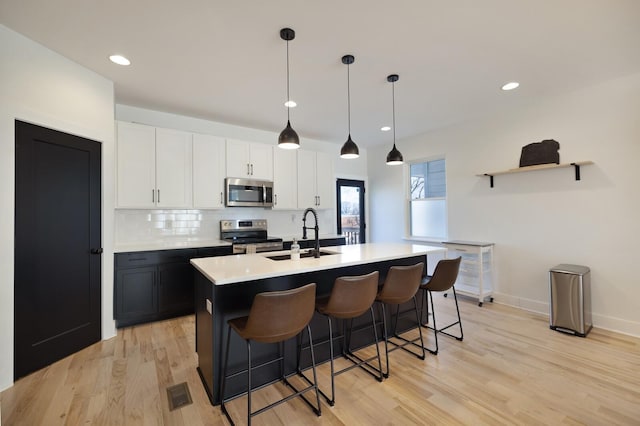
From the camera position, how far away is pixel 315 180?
17.1 feet

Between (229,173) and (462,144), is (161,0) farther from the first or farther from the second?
(462,144)

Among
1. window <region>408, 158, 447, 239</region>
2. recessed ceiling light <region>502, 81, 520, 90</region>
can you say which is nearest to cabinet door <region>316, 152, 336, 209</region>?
window <region>408, 158, 447, 239</region>

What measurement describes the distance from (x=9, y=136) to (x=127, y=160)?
4.19 ft

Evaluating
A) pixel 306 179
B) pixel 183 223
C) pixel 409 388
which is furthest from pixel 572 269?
pixel 183 223

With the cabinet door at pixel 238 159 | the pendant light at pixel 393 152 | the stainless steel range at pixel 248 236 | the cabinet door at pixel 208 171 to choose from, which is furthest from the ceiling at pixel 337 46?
the stainless steel range at pixel 248 236

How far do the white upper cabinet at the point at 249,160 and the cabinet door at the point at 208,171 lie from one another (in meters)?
0.13

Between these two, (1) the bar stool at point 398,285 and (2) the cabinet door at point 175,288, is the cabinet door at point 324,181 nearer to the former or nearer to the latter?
(2) the cabinet door at point 175,288

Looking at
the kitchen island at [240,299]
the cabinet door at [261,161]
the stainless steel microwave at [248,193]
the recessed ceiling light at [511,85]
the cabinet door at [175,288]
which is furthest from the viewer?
the cabinet door at [261,161]

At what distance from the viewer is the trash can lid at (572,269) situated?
3110mm

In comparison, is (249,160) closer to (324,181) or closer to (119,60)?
(324,181)

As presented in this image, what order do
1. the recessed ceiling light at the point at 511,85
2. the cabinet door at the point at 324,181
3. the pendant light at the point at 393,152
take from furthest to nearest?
the cabinet door at the point at 324,181, the recessed ceiling light at the point at 511,85, the pendant light at the point at 393,152

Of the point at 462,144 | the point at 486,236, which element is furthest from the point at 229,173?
the point at 486,236

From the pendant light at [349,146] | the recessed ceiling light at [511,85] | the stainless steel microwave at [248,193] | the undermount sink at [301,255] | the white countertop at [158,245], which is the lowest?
the undermount sink at [301,255]

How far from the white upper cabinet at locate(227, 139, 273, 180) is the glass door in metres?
1.82
